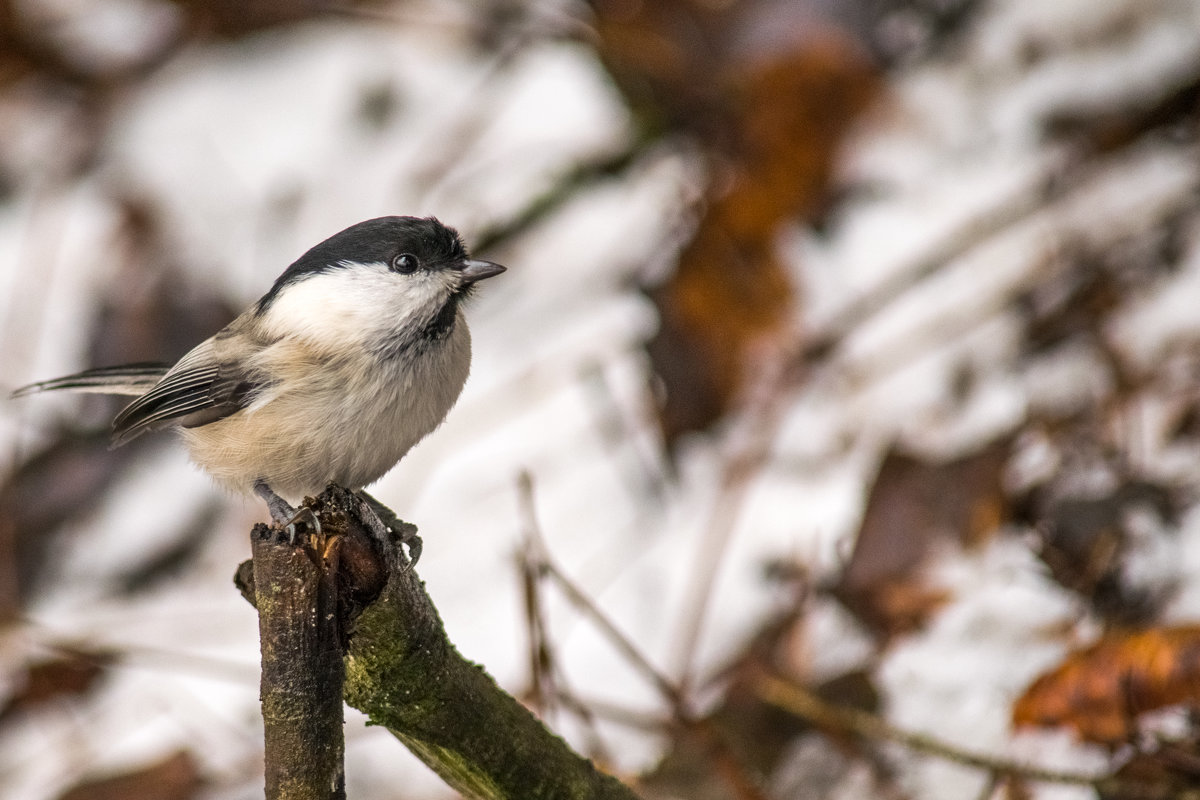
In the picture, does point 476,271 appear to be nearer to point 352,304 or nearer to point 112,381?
point 352,304

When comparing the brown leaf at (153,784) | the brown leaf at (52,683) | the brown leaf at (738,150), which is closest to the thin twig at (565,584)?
the brown leaf at (738,150)

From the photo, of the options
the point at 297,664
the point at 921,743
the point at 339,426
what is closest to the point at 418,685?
the point at 297,664

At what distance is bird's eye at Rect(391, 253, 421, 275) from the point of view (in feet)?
4.72

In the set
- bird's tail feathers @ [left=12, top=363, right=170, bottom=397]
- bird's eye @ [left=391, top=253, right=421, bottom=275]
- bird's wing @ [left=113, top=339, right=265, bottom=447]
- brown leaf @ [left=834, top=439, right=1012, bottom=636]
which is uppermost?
bird's tail feathers @ [left=12, top=363, right=170, bottom=397]

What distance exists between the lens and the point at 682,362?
2471 mm

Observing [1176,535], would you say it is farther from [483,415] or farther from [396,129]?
[396,129]

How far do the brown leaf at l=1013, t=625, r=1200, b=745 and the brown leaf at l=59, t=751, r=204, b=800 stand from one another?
1.52m

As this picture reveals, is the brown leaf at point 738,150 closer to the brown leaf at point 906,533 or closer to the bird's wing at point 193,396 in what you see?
the brown leaf at point 906,533

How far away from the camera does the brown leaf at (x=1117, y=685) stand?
4.60 feet

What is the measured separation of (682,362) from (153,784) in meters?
1.37

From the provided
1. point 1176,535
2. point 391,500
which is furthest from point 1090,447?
point 391,500

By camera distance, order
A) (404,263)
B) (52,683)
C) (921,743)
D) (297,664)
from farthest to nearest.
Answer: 1. (52,683)
2. (921,743)
3. (404,263)
4. (297,664)

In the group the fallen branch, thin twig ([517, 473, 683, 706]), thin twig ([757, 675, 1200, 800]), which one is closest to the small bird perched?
thin twig ([517, 473, 683, 706])

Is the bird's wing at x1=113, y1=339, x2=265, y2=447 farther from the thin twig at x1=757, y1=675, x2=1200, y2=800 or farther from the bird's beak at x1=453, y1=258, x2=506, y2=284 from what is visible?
the thin twig at x1=757, y1=675, x2=1200, y2=800
